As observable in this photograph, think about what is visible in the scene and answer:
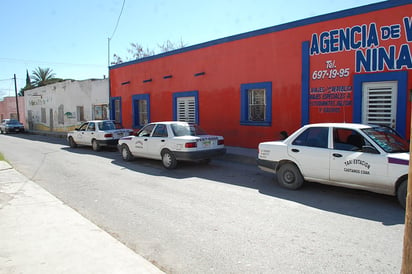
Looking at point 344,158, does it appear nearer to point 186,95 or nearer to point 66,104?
point 186,95

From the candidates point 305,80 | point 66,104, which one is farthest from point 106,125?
point 66,104

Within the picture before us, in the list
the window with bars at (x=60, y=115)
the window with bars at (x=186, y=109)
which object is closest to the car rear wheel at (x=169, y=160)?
the window with bars at (x=186, y=109)

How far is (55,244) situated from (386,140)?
599 cm

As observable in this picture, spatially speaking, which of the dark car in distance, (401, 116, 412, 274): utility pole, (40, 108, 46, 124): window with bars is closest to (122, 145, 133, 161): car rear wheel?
(401, 116, 412, 274): utility pole

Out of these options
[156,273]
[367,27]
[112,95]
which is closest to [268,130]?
[367,27]

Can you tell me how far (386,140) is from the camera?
642 centimetres

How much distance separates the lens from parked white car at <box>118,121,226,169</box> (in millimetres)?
9758

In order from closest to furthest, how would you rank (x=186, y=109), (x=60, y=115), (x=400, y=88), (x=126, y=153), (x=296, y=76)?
(x=400, y=88)
(x=296, y=76)
(x=126, y=153)
(x=186, y=109)
(x=60, y=115)

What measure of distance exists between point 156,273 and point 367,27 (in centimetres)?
934

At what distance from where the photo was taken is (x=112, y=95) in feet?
71.1

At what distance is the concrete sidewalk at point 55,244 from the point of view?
11.9ft

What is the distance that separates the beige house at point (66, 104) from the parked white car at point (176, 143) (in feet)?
41.3

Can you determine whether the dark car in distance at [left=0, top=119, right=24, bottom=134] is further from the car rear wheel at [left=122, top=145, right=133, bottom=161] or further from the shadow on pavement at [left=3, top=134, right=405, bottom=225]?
the shadow on pavement at [left=3, top=134, right=405, bottom=225]

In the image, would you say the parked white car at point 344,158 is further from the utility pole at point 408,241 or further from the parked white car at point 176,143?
the utility pole at point 408,241
